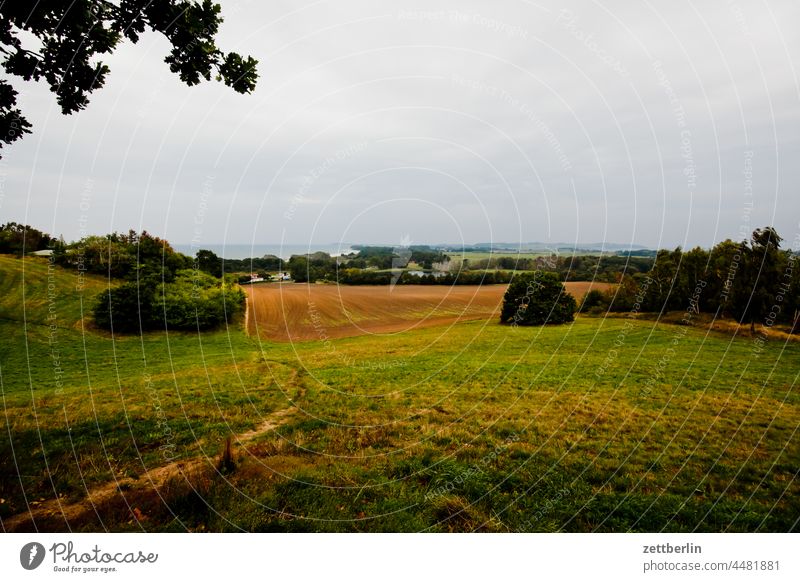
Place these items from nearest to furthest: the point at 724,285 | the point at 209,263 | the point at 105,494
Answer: the point at 105,494
the point at 724,285
the point at 209,263

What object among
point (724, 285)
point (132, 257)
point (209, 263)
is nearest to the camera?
point (724, 285)

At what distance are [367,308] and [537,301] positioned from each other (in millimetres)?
13195

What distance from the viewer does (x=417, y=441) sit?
912 centimetres

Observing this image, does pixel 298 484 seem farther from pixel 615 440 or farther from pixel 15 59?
pixel 15 59

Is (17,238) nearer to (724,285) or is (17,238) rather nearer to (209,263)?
(209,263)

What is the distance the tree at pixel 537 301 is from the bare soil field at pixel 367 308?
1492mm

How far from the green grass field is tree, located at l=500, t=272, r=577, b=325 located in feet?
20.2

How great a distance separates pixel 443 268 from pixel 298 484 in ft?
70.2

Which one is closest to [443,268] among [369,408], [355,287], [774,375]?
[355,287]

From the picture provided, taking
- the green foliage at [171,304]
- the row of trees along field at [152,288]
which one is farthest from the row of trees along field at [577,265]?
the row of trees along field at [152,288]

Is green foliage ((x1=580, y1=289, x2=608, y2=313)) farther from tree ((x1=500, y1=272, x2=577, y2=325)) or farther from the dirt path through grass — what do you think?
the dirt path through grass

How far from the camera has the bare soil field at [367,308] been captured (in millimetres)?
27359

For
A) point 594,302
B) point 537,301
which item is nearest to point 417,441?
point 537,301

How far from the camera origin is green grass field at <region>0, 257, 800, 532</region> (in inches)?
245
